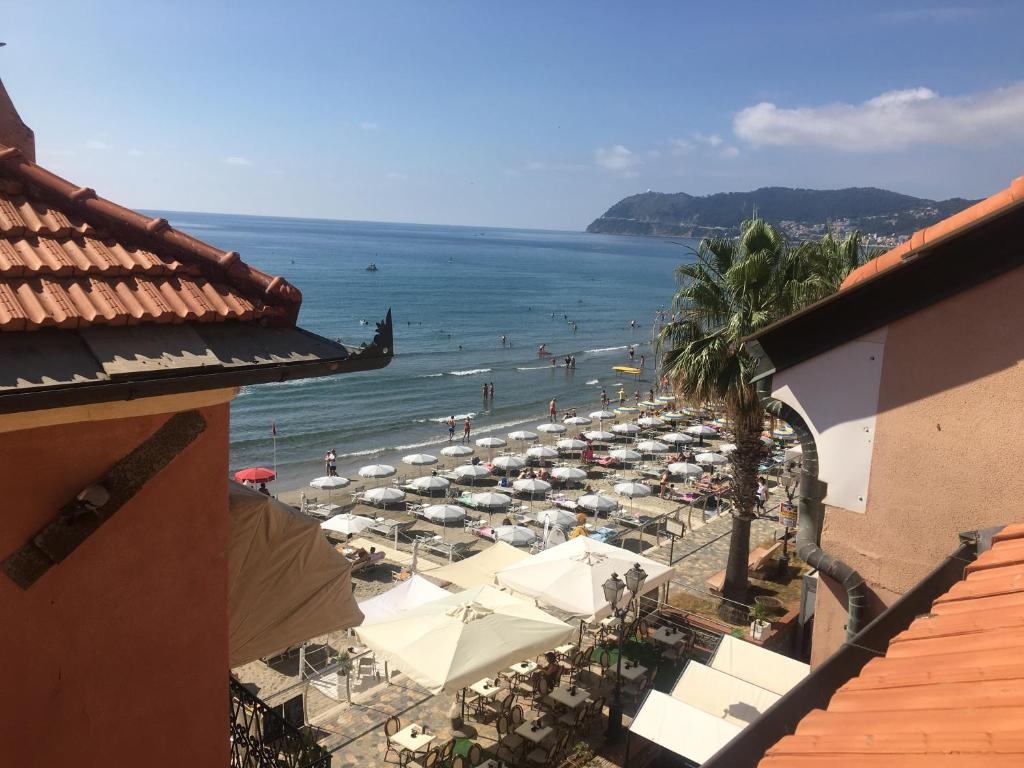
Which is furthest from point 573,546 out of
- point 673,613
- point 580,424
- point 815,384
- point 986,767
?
point 580,424

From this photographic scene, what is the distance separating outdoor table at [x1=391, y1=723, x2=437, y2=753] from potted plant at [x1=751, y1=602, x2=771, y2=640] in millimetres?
6337

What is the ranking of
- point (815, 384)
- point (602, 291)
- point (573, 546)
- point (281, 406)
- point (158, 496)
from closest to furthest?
point (158, 496) < point (815, 384) < point (573, 546) < point (281, 406) < point (602, 291)

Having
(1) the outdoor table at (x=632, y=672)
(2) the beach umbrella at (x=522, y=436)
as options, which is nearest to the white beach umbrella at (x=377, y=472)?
(2) the beach umbrella at (x=522, y=436)

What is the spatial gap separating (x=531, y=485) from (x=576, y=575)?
14448 millimetres

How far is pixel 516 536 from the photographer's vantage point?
2184 centimetres

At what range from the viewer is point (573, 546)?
48.3 ft

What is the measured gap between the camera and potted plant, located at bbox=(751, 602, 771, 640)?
13805 millimetres

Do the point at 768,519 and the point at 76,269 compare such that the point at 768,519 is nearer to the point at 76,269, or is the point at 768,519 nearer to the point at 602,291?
the point at 76,269

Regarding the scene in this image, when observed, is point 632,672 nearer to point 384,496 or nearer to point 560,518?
point 560,518

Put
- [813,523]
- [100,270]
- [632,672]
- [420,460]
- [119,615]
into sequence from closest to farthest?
[100,270]
[119,615]
[813,523]
[632,672]
[420,460]

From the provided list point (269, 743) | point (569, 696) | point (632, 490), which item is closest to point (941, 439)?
point (269, 743)

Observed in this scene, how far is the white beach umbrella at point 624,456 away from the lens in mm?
32562

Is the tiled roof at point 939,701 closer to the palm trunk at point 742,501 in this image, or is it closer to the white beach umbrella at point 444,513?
the palm trunk at point 742,501

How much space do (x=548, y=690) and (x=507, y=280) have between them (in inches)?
5509
